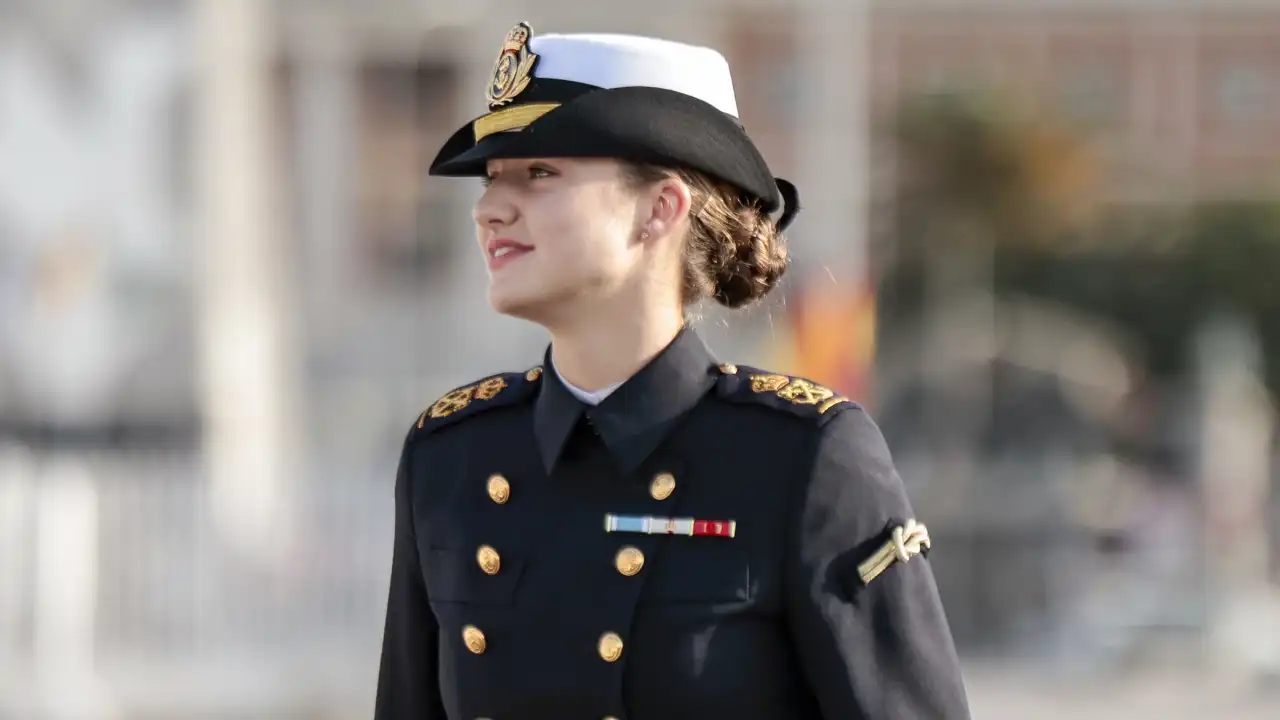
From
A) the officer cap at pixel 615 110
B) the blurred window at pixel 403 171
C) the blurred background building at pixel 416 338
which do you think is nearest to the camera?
the officer cap at pixel 615 110

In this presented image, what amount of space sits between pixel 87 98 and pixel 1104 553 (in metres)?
7.81

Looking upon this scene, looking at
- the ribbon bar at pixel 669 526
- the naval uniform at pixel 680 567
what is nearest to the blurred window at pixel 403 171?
the naval uniform at pixel 680 567

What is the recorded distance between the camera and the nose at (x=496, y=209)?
98.0 inches

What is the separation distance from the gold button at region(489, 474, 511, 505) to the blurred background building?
19.1 inches

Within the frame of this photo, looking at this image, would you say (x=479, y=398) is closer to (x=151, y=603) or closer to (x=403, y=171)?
(x=151, y=603)

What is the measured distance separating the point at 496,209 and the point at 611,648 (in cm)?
51

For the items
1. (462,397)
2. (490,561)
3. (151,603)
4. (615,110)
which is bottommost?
(151,603)

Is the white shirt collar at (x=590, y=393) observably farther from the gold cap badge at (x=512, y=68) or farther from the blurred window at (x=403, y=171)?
the blurred window at (x=403, y=171)

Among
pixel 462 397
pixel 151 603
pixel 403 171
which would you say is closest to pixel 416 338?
pixel 403 171

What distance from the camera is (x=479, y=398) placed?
107 inches

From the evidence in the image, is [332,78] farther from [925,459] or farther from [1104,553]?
[1104,553]

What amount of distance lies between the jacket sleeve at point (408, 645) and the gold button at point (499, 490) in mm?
132

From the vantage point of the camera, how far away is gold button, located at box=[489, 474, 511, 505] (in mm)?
2553

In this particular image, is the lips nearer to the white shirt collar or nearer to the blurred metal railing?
the white shirt collar
